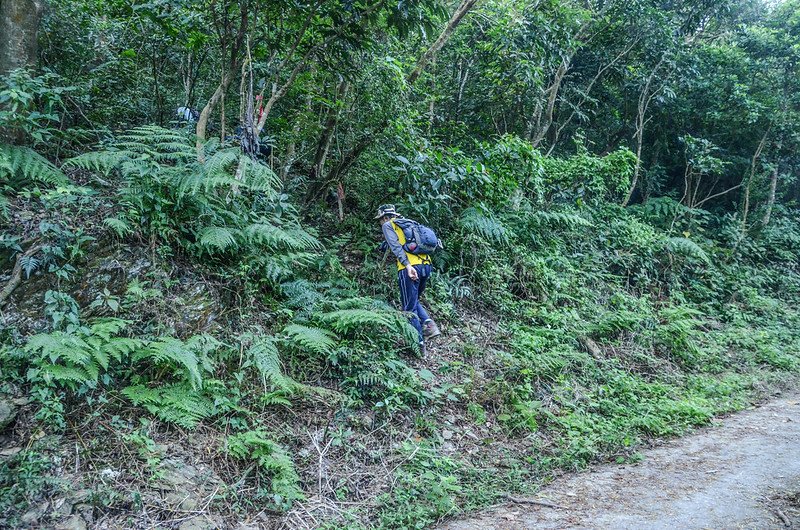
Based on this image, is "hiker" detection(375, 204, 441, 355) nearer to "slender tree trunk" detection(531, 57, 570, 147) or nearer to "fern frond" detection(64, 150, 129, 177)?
"fern frond" detection(64, 150, 129, 177)

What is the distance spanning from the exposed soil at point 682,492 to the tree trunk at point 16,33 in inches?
283

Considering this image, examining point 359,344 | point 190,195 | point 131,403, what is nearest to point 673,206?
point 359,344

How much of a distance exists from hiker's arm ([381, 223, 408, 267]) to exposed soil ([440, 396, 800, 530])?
10.9 ft

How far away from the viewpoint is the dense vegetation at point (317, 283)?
4586 mm

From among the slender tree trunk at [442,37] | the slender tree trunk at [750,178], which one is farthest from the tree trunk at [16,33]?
the slender tree trunk at [750,178]

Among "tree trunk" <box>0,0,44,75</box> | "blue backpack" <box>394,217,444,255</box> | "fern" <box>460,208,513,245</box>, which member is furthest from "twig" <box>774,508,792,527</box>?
"tree trunk" <box>0,0,44,75</box>

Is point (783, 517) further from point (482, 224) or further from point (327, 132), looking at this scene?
point (327, 132)

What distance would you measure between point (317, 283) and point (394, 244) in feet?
3.92

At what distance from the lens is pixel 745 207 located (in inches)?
634

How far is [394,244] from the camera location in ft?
23.7

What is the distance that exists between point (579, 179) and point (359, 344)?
7.66 metres

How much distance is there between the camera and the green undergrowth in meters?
4.61

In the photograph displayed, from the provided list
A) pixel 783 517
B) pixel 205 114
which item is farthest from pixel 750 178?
pixel 205 114

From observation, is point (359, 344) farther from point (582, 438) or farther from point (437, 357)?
point (582, 438)
